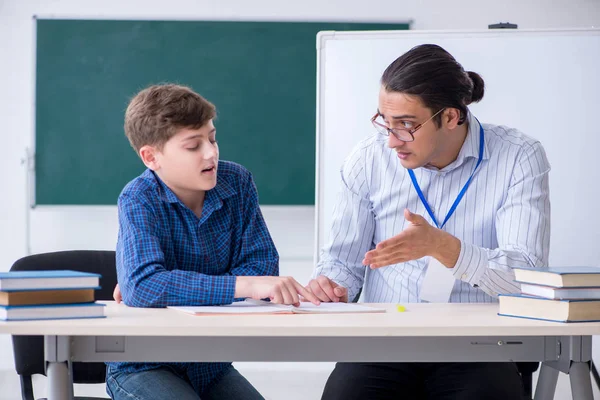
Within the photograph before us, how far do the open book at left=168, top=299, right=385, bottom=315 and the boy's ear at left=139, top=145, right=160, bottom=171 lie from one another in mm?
412

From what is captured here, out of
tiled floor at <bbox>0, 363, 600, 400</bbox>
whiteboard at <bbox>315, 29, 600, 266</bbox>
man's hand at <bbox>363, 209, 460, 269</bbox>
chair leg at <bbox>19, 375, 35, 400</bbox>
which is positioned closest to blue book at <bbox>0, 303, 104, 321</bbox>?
man's hand at <bbox>363, 209, 460, 269</bbox>

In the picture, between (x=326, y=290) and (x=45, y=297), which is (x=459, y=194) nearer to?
(x=326, y=290)

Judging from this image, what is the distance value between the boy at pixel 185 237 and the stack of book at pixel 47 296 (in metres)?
0.21

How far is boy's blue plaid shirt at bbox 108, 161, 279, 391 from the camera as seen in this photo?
1.66 meters

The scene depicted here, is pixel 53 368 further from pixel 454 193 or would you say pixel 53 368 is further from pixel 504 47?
pixel 504 47

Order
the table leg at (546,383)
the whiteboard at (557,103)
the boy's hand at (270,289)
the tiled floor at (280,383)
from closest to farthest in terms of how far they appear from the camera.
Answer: the boy's hand at (270,289) → the table leg at (546,383) → the whiteboard at (557,103) → the tiled floor at (280,383)

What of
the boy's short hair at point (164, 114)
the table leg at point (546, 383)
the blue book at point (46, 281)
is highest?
the boy's short hair at point (164, 114)

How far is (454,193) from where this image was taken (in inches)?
81.7

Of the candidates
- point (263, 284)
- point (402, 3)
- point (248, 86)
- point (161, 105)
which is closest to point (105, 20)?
point (248, 86)

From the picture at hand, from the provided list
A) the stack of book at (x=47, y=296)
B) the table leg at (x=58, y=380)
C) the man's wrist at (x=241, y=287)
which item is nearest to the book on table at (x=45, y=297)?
the stack of book at (x=47, y=296)

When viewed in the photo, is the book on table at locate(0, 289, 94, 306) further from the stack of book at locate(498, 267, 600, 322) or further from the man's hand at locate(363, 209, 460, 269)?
the stack of book at locate(498, 267, 600, 322)

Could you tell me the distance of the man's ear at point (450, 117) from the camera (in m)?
2.05

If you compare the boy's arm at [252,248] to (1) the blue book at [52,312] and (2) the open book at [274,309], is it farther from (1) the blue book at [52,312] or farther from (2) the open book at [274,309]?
(1) the blue book at [52,312]

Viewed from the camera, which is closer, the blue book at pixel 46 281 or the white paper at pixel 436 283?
the blue book at pixel 46 281
